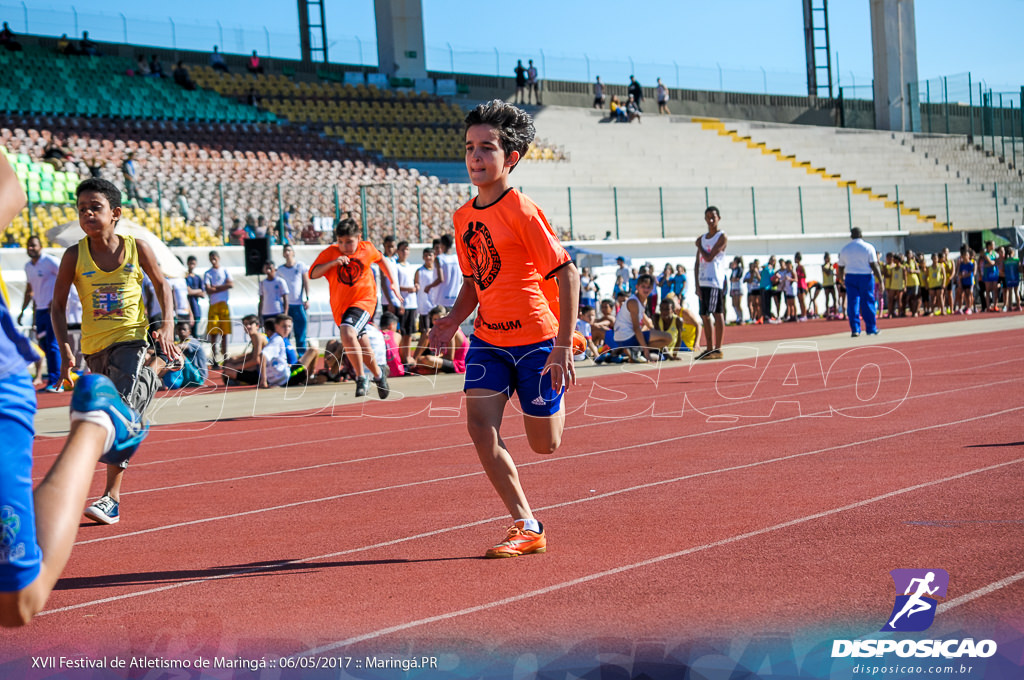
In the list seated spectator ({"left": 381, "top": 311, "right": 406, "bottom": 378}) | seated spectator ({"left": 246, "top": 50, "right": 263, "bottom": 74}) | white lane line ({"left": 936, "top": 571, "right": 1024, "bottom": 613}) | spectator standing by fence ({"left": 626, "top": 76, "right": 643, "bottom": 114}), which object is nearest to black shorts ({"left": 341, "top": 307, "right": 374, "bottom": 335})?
seated spectator ({"left": 381, "top": 311, "right": 406, "bottom": 378})

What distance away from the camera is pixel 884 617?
3.85 m

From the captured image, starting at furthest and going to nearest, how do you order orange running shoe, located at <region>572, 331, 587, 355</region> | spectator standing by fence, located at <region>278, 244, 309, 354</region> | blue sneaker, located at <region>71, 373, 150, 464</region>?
1. spectator standing by fence, located at <region>278, 244, 309, 354</region>
2. orange running shoe, located at <region>572, 331, 587, 355</region>
3. blue sneaker, located at <region>71, 373, 150, 464</region>

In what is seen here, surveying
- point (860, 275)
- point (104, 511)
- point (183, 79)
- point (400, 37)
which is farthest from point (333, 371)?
point (400, 37)

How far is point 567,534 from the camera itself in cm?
562

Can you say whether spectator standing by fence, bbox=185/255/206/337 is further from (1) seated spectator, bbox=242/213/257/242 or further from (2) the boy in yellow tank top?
(2) the boy in yellow tank top

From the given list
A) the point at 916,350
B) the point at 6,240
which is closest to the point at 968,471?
the point at 916,350

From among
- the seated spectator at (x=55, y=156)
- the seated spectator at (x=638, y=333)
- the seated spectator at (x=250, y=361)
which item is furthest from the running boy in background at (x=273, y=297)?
the seated spectator at (x=55, y=156)

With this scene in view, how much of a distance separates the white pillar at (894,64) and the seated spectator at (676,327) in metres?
33.2

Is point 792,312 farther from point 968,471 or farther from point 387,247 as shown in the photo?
point 968,471

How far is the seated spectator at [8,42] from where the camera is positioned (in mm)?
38156

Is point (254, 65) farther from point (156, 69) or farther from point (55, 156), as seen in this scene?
point (55, 156)

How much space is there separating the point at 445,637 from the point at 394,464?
468cm

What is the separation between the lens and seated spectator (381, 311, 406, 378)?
16.9m

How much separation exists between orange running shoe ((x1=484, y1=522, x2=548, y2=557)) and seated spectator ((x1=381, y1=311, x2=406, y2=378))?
464 inches
